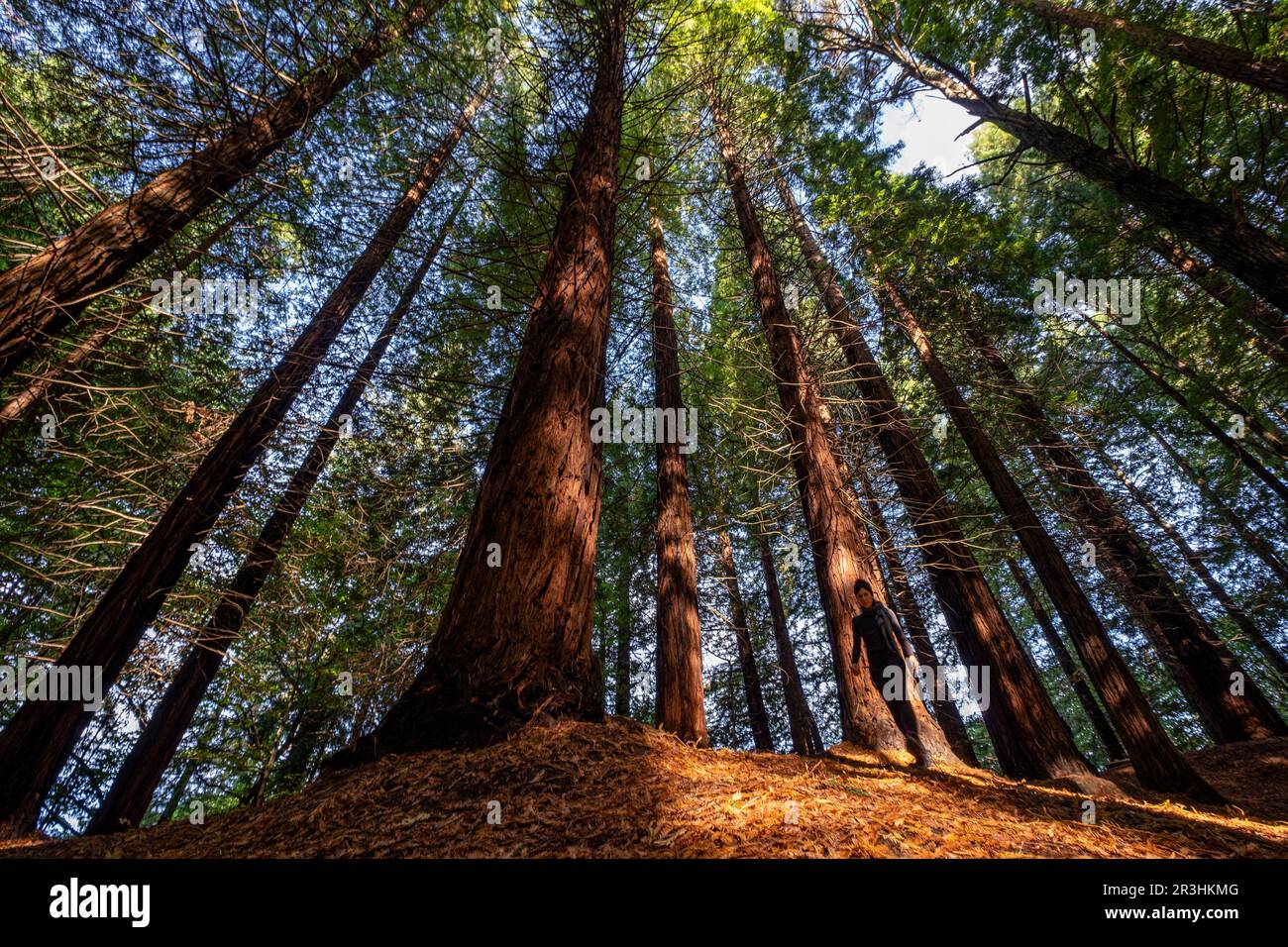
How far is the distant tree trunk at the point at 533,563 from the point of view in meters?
2.13

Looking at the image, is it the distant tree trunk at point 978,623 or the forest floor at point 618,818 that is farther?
the distant tree trunk at point 978,623

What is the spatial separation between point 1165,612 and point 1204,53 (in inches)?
363

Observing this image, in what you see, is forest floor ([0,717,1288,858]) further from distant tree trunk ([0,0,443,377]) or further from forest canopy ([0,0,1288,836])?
distant tree trunk ([0,0,443,377])

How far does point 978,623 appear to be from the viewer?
18.5 ft

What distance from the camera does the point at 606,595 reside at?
35.9ft

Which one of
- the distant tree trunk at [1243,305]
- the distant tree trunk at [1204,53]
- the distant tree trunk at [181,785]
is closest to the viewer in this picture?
the distant tree trunk at [1204,53]

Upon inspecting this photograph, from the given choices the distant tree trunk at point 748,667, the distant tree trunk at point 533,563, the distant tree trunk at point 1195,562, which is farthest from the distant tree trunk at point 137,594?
the distant tree trunk at point 1195,562

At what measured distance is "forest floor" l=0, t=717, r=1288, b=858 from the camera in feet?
5.02

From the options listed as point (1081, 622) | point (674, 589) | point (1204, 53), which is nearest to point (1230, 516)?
point (1081, 622)

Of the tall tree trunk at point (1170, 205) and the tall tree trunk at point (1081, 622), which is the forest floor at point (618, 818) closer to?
the tall tree trunk at point (1081, 622)

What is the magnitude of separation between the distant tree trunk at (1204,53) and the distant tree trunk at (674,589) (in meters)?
5.92

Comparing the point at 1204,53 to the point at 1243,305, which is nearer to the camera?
the point at 1204,53

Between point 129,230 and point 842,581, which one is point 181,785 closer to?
point 129,230
